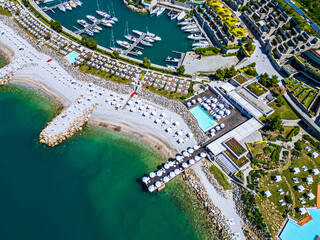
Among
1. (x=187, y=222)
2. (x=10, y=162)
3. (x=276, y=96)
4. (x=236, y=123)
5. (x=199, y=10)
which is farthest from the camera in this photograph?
(x=199, y=10)

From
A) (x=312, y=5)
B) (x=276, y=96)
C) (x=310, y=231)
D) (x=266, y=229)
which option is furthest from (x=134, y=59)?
(x=312, y=5)

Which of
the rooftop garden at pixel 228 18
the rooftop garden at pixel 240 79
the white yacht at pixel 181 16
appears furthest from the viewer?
the white yacht at pixel 181 16

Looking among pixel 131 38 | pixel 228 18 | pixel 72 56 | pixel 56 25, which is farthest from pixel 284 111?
pixel 56 25

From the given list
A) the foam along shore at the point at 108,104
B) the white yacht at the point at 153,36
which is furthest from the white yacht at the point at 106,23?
the foam along shore at the point at 108,104

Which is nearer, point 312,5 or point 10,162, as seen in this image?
point 10,162

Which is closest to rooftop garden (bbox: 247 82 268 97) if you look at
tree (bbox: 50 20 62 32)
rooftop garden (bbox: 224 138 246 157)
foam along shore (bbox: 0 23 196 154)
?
rooftop garden (bbox: 224 138 246 157)

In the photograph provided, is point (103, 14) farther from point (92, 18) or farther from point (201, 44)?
point (201, 44)

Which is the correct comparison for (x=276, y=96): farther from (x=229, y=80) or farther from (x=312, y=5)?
(x=312, y=5)

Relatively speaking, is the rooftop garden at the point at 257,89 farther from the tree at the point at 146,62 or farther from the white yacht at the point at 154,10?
the white yacht at the point at 154,10
